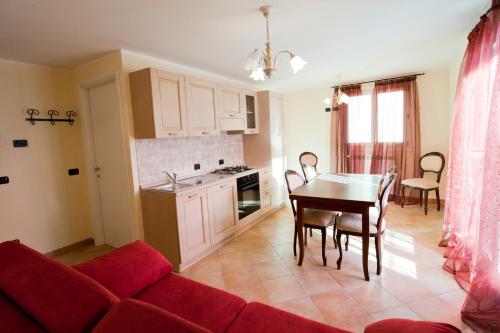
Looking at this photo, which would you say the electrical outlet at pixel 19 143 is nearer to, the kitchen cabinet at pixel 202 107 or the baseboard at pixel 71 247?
the baseboard at pixel 71 247

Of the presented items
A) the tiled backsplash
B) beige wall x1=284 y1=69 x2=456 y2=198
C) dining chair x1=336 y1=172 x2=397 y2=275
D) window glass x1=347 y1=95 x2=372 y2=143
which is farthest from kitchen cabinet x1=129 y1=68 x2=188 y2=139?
window glass x1=347 y1=95 x2=372 y2=143

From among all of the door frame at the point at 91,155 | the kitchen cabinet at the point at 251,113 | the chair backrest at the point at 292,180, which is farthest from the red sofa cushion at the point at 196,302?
the kitchen cabinet at the point at 251,113

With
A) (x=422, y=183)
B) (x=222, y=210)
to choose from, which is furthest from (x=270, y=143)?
(x=422, y=183)

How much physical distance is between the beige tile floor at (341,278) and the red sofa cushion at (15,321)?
4.97 feet

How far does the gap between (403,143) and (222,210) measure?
140 inches

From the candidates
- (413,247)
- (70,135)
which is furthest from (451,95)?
(70,135)

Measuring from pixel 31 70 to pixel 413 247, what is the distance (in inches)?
191

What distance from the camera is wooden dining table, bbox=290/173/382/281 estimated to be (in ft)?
7.44

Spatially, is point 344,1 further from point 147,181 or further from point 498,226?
point 147,181

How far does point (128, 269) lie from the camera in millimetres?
1547

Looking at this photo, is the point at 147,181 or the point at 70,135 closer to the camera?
the point at 147,181

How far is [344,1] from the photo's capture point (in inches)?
72.6

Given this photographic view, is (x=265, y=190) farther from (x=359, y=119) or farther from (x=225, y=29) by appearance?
(x=225, y=29)

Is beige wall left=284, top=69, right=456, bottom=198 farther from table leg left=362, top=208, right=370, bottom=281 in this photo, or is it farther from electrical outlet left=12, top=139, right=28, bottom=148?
electrical outlet left=12, top=139, right=28, bottom=148
